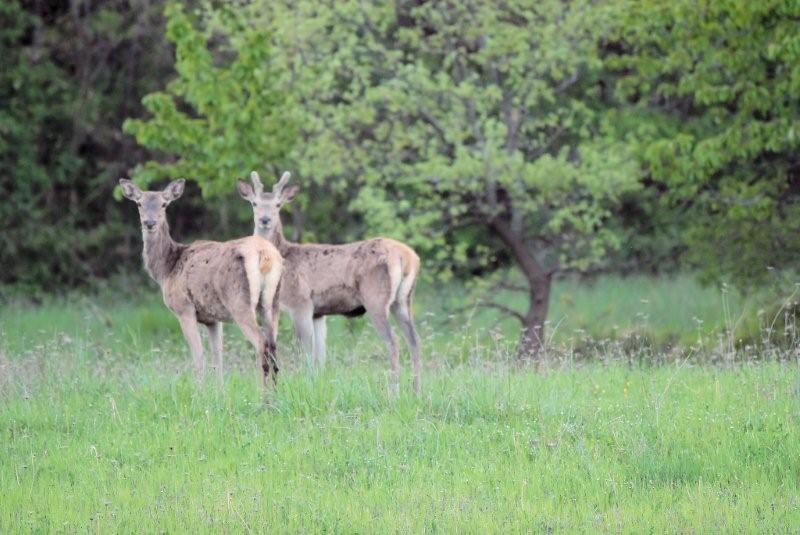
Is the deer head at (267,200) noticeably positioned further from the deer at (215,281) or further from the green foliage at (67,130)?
the green foliage at (67,130)

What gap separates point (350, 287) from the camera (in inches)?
467

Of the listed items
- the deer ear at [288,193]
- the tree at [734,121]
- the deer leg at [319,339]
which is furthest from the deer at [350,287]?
the tree at [734,121]

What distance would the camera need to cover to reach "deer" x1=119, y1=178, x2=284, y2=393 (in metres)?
10.7

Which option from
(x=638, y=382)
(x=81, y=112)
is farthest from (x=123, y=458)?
(x=81, y=112)

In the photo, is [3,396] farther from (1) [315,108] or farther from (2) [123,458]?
(1) [315,108]

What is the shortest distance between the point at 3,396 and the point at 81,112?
15679 millimetres

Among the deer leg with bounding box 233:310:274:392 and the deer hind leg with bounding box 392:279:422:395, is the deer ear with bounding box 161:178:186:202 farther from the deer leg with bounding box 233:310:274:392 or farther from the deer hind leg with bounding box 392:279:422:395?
the deer hind leg with bounding box 392:279:422:395

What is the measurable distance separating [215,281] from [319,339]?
1.25 meters

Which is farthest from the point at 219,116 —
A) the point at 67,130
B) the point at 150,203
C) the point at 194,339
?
the point at 67,130

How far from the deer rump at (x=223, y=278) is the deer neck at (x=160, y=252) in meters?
0.23

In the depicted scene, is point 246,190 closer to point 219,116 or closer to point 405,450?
point 219,116

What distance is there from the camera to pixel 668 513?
7066 mm

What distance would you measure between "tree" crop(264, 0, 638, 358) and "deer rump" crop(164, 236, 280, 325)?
221 inches

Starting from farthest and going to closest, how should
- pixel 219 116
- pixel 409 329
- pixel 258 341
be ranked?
pixel 219 116 < pixel 409 329 < pixel 258 341
